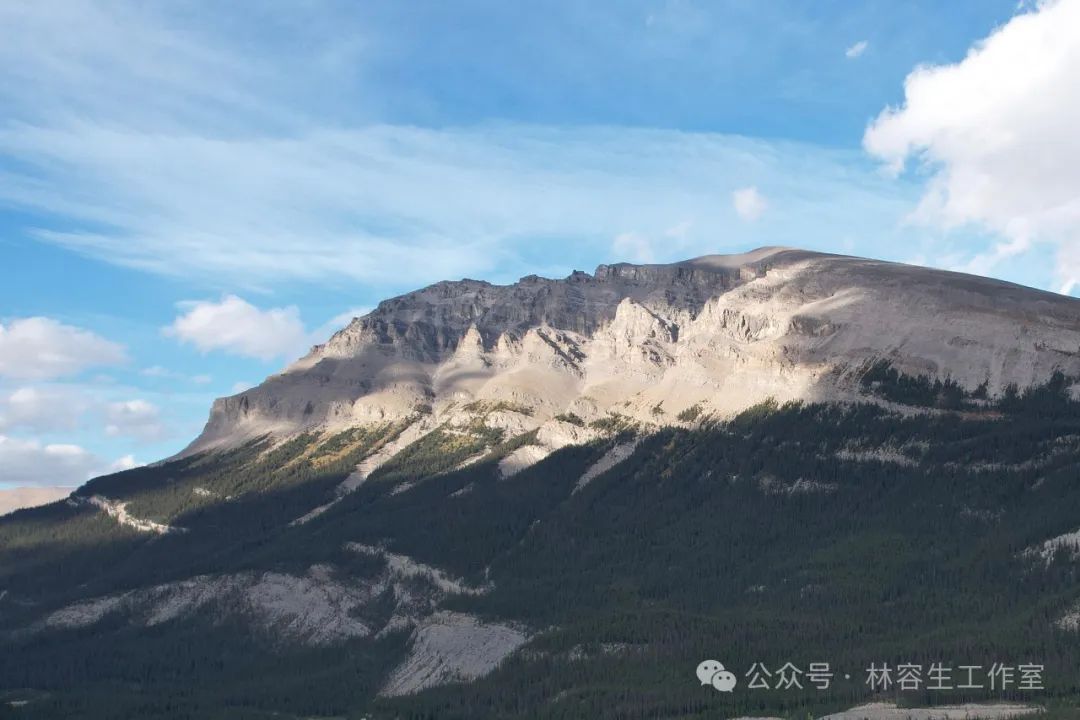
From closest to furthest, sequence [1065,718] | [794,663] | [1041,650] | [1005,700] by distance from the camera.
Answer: [1065,718] → [1005,700] → [1041,650] → [794,663]

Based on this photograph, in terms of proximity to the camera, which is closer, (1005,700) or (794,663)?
(1005,700)

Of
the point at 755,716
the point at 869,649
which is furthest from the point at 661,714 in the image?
the point at 869,649

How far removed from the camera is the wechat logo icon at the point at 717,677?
7584 inches

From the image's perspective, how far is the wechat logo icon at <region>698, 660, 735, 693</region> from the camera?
192625 mm

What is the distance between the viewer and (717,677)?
7717 inches

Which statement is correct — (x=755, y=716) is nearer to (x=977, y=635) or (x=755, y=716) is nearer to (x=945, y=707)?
(x=945, y=707)

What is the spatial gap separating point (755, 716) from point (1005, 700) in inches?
1170

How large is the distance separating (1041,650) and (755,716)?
3874 cm

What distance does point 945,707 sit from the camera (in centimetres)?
17312

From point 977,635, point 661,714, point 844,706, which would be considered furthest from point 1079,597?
point 661,714

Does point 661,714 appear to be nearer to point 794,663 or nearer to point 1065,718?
point 794,663

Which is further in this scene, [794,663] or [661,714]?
[794,663]

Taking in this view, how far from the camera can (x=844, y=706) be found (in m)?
176

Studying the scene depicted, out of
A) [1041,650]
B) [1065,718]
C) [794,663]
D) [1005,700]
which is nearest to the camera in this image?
[1065,718]
